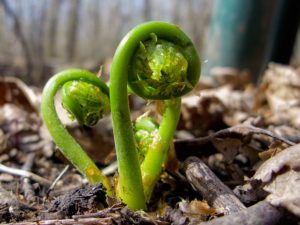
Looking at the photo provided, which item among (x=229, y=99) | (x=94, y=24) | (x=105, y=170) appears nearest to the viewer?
(x=105, y=170)

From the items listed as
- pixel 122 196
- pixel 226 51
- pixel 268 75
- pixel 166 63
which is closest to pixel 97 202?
pixel 122 196

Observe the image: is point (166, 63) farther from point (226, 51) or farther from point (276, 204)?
point (226, 51)

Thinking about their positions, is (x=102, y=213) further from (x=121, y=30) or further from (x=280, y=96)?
(x=121, y=30)

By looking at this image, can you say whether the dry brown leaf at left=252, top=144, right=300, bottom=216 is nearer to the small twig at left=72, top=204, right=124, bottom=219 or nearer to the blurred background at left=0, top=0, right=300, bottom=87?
the small twig at left=72, top=204, right=124, bottom=219

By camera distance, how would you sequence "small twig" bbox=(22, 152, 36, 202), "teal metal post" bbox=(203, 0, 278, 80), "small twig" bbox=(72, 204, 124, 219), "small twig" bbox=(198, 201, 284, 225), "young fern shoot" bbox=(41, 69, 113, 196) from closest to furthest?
"small twig" bbox=(198, 201, 284, 225)
"small twig" bbox=(72, 204, 124, 219)
"young fern shoot" bbox=(41, 69, 113, 196)
"small twig" bbox=(22, 152, 36, 202)
"teal metal post" bbox=(203, 0, 278, 80)

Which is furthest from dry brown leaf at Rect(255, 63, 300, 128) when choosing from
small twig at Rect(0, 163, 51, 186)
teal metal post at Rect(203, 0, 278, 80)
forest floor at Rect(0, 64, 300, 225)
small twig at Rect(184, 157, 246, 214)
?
small twig at Rect(0, 163, 51, 186)

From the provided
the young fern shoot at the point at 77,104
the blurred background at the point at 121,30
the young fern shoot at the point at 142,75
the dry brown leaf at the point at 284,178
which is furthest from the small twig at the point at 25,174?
the blurred background at the point at 121,30
